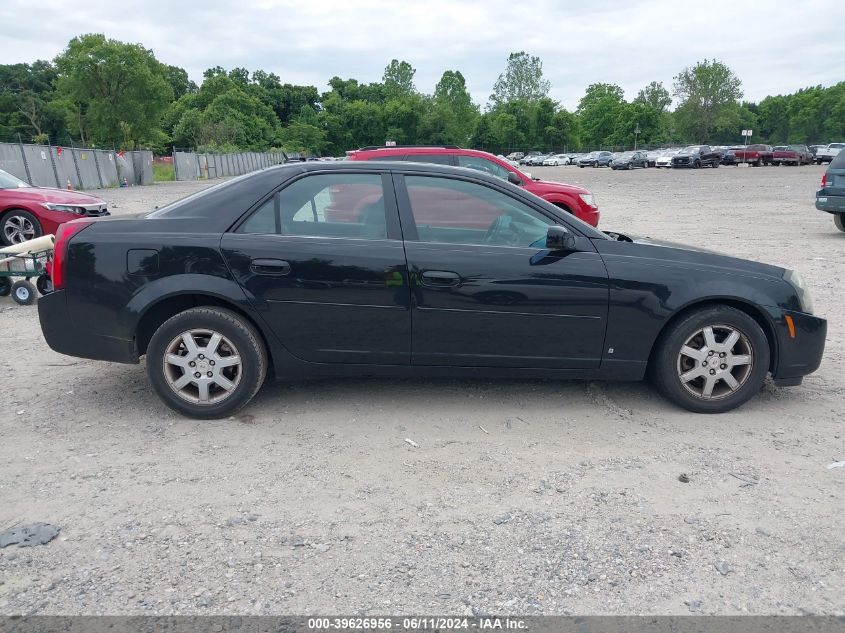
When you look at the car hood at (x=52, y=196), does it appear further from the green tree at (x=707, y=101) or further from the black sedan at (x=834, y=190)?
the green tree at (x=707, y=101)

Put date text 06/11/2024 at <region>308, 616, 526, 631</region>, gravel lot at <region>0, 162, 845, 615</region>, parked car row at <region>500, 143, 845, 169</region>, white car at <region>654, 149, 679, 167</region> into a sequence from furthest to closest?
white car at <region>654, 149, 679, 167</region> → parked car row at <region>500, 143, 845, 169</region> → gravel lot at <region>0, 162, 845, 615</region> → date text 06/11/2024 at <region>308, 616, 526, 631</region>

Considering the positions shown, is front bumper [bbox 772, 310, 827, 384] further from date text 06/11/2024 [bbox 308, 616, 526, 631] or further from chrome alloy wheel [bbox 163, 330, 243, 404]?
chrome alloy wheel [bbox 163, 330, 243, 404]

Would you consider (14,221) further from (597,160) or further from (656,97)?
(656,97)

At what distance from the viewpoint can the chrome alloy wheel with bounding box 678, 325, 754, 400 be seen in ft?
14.4

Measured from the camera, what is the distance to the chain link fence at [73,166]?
2570cm

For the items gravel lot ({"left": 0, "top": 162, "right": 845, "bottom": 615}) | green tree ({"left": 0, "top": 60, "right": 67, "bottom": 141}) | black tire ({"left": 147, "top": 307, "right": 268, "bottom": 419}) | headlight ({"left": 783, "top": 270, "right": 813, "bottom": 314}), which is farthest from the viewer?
green tree ({"left": 0, "top": 60, "right": 67, "bottom": 141})

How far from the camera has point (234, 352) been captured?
4.30m

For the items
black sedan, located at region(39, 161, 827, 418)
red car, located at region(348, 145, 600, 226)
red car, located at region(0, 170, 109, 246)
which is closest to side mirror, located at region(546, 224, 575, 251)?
black sedan, located at region(39, 161, 827, 418)

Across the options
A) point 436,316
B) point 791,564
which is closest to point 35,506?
point 436,316

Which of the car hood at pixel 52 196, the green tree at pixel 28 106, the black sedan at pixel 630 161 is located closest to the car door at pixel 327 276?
the car hood at pixel 52 196

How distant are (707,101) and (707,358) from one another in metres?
107

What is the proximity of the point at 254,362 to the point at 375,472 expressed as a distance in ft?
3.81

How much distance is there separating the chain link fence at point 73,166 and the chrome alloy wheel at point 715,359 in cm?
2213

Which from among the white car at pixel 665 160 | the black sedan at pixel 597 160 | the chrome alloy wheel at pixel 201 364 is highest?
the chrome alloy wheel at pixel 201 364
